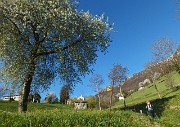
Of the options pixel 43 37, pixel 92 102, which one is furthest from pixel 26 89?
pixel 92 102

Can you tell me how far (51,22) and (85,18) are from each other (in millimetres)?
4655

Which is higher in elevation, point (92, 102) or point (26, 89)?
point (92, 102)

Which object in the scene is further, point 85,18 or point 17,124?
point 85,18

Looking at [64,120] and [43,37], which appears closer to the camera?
[64,120]

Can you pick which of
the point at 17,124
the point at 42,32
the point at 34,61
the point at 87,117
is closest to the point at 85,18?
the point at 42,32

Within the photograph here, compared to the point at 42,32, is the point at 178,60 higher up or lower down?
higher up

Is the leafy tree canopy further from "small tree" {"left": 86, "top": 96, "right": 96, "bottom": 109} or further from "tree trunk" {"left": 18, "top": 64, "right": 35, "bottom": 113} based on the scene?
"small tree" {"left": 86, "top": 96, "right": 96, "bottom": 109}

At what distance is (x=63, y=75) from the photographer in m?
35.9

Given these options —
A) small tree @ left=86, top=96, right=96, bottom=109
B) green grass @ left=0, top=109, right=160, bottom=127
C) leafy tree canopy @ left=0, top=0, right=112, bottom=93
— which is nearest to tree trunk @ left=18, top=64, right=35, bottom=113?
leafy tree canopy @ left=0, top=0, right=112, bottom=93

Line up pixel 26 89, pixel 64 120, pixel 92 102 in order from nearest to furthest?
pixel 64 120, pixel 26 89, pixel 92 102

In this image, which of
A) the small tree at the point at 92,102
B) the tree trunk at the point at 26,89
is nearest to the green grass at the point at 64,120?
the tree trunk at the point at 26,89

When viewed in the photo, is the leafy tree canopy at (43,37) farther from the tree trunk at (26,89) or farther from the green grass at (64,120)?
the green grass at (64,120)

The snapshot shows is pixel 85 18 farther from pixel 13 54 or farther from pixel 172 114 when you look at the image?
pixel 172 114

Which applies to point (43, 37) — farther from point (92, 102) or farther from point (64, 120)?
point (92, 102)
